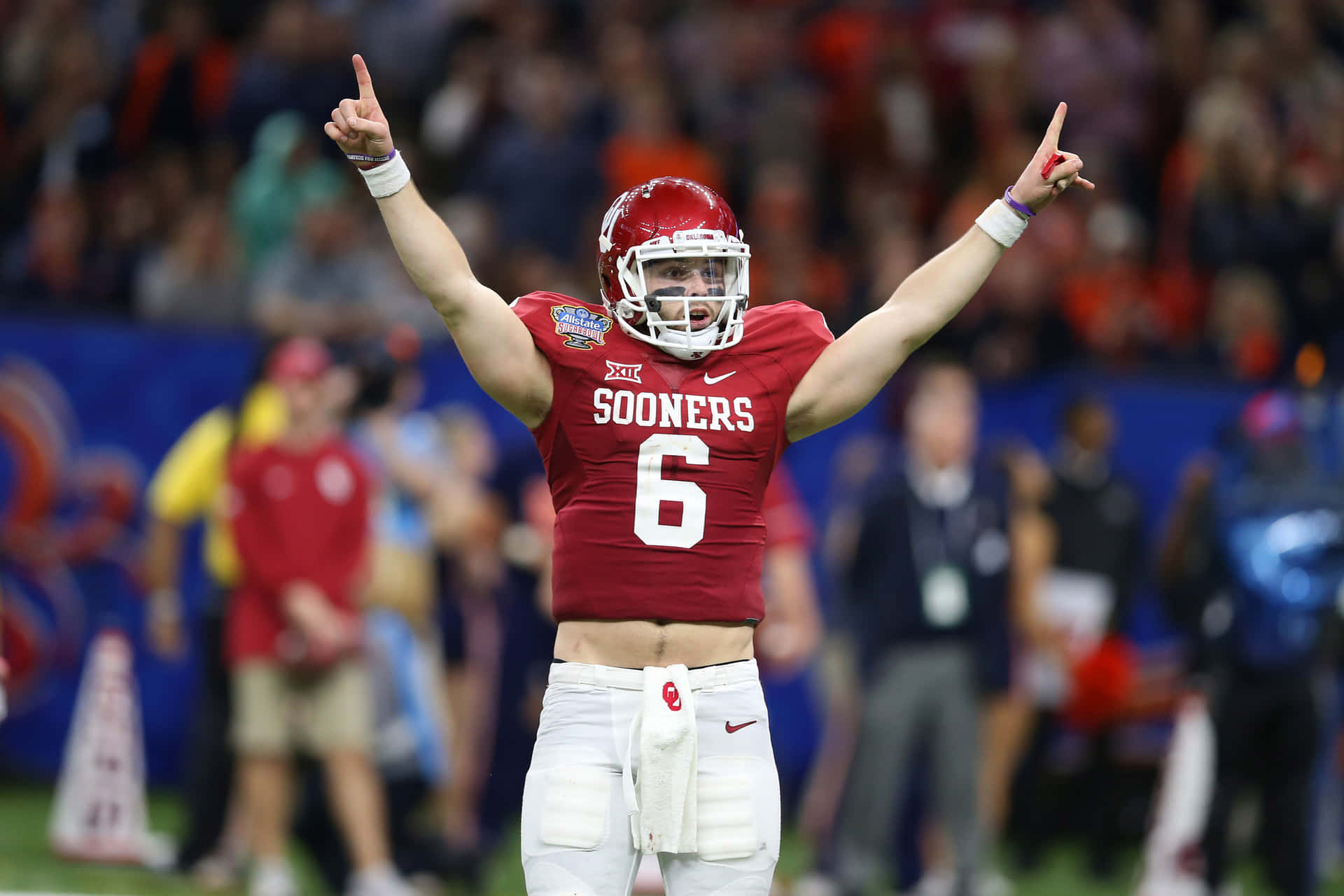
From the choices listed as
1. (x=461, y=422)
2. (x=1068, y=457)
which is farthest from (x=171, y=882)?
(x=1068, y=457)

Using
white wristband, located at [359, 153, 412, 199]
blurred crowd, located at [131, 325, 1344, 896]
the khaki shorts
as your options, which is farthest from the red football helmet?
the khaki shorts

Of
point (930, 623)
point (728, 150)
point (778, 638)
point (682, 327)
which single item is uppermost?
point (728, 150)

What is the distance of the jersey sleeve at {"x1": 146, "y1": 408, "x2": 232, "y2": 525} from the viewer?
28.0ft

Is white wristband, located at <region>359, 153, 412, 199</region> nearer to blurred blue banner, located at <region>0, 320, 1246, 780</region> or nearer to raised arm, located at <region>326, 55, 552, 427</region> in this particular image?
raised arm, located at <region>326, 55, 552, 427</region>

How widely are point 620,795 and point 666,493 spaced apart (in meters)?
0.68

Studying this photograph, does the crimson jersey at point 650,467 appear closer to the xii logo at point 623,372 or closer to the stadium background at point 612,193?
the xii logo at point 623,372

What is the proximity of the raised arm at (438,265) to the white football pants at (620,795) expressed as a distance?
26.9 inches

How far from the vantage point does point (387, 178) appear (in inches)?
170

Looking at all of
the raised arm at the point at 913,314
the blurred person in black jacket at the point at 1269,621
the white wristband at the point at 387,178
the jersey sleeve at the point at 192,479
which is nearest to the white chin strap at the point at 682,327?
the raised arm at the point at 913,314

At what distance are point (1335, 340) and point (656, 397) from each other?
288 inches

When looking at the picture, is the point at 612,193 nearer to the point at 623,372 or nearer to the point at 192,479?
the point at 192,479

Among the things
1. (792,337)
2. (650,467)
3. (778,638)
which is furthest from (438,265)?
(778,638)

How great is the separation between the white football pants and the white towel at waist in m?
0.04

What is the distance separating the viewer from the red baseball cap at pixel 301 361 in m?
8.11
